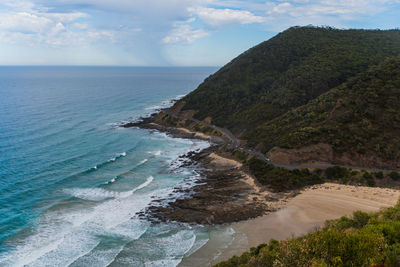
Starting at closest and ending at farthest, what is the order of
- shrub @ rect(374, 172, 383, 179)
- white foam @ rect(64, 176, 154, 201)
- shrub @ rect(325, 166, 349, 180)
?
white foam @ rect(64, 176, 154, 201) → shrub @ rect(374, 172, 383, 179) → shrub @ rect(325, 166, 349, 180)

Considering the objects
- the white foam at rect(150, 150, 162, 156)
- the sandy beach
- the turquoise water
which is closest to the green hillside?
the sandy beach

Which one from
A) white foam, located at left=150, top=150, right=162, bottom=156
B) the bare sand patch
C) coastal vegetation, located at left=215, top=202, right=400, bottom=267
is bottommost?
white foam, located at left=150, top=150, right=162, bottom=156

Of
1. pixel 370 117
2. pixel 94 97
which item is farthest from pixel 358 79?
pixel 94 97

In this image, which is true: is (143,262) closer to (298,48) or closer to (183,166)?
(183,166)

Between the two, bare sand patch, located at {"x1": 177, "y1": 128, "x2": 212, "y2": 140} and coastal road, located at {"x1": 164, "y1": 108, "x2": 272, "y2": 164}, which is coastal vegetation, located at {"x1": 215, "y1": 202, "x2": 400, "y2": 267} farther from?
bare sand patch, located at {"x1": 177, "y1": 128, "x2": 212, "y2": 140}

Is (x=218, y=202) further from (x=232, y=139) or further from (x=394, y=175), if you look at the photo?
(x=232, y=139)

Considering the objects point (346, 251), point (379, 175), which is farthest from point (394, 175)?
point (346, 251)

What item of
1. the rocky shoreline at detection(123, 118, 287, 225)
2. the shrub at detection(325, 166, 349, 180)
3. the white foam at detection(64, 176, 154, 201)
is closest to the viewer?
the rocky shoreline at detection(123, 118, 287, 225)
